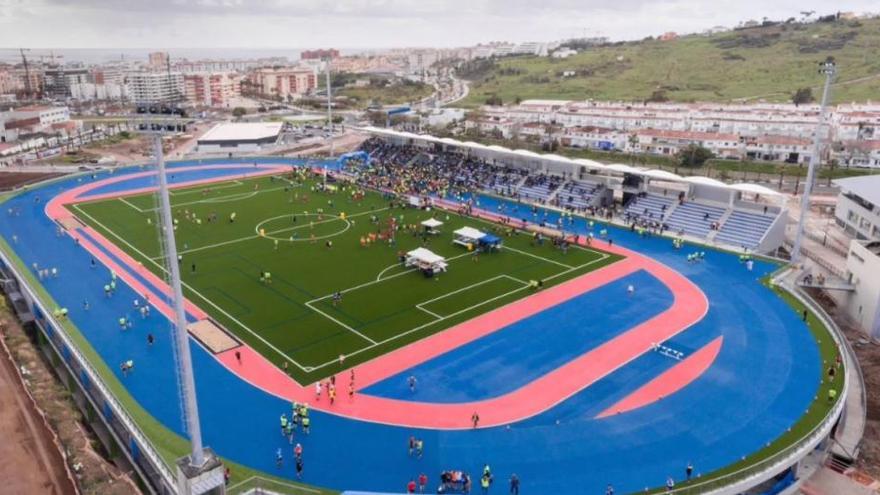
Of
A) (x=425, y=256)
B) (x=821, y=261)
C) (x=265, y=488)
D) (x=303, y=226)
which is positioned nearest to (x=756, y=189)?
(x=821, y=261)

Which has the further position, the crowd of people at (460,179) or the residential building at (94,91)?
the residential building at (94,91)

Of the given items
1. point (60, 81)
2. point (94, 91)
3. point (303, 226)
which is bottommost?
point (303, 226)

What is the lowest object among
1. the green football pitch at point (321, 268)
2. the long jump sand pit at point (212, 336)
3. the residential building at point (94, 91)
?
the long jump sand pit at point (212, 336)

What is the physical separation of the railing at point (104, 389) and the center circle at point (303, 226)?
1682 centimetres

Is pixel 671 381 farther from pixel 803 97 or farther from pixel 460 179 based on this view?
pixel 803 97

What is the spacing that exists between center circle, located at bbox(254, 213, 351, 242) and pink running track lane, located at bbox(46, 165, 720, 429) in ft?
38.6

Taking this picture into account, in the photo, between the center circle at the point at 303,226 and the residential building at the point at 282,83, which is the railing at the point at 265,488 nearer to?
the center circle at the point at 303,226

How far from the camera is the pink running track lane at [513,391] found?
25.2 metres

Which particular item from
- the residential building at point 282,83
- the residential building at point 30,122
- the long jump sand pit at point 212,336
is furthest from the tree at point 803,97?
the residential building at point 30,122

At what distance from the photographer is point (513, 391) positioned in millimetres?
26828

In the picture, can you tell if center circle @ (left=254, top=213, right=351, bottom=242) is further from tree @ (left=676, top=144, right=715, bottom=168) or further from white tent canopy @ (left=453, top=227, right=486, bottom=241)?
tree @ (left=676, top=144, right=715, bottom=168)

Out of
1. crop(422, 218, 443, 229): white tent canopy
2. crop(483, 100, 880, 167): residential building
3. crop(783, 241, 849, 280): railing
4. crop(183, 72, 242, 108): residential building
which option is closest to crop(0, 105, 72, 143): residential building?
crop(183, 72, 242, 108): residential building

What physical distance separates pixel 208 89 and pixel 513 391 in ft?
528

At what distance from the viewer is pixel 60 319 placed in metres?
33.3
